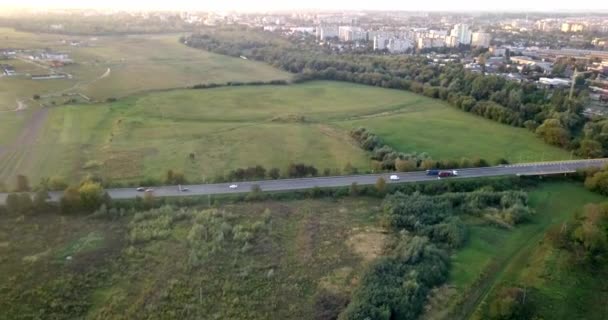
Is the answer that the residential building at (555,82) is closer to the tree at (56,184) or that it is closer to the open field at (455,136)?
the open field at (455,136)

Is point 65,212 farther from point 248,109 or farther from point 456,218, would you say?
point 248,109

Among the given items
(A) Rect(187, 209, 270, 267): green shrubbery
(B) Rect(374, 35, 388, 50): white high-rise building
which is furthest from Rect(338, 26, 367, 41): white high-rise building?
(A) Rect(187, 209, 270, 267): green shrubbery

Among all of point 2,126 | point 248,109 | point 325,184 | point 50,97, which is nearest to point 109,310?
point 325,184

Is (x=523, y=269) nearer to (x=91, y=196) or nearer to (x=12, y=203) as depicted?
(x=91, y=196)

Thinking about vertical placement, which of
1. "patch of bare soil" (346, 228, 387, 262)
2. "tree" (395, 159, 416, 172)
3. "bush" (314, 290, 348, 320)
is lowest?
"bush" (314, 290, 348, 320)

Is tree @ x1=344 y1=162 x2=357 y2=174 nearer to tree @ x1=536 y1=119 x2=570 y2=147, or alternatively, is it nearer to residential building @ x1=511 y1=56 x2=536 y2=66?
tree @ x1=536 y1=119 x2=570 y2=147

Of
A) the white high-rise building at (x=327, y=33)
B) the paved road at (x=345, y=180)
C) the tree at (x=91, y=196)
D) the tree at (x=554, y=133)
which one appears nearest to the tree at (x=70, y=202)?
the tree at (x=91, y=196)

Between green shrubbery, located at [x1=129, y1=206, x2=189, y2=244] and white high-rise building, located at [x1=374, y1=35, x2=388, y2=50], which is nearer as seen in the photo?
green shrubbery, located at [x1=129, y1=206, x2=189, y2=244]
